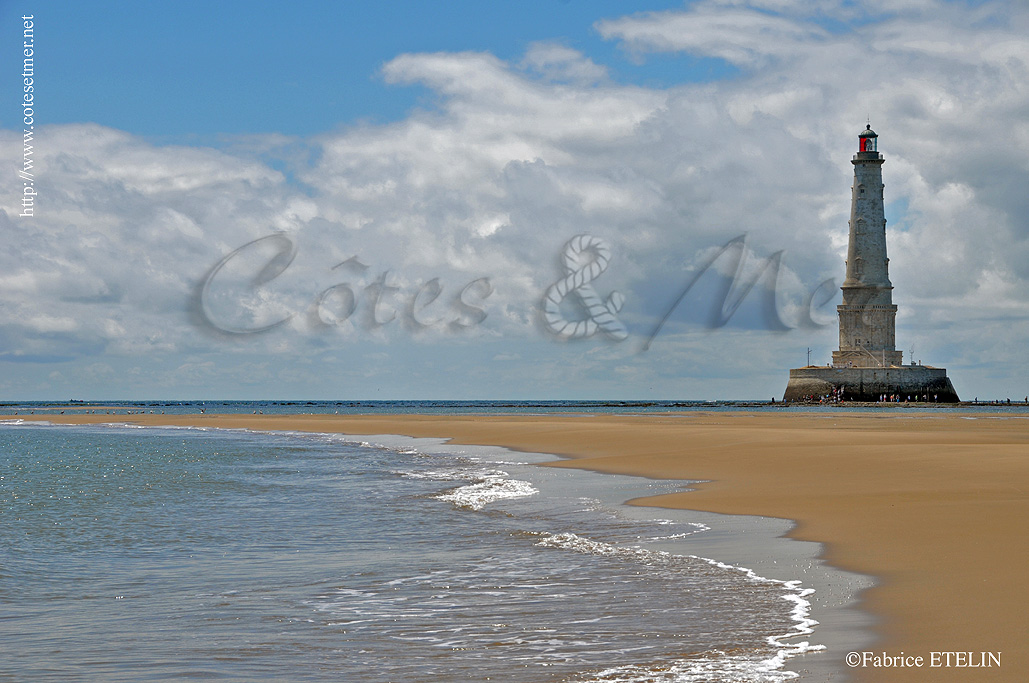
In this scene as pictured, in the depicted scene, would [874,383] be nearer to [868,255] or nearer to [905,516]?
[868,255]

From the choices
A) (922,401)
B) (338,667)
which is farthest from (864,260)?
(338,667)

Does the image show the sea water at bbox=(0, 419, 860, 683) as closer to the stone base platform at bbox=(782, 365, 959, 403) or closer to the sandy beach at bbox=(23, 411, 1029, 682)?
the sandy beach at bbox=(23, 411, 1029, 682)

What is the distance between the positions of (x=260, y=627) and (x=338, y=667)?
1.86 m

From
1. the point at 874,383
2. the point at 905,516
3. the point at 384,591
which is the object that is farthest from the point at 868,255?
the point at 384,591

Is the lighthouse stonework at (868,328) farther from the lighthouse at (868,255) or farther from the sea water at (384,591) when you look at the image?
the sea water at (384,591)

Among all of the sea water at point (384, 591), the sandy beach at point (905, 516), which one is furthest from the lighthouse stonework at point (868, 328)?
the sea water at point (384, 591)

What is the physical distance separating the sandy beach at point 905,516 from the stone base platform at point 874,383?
10497 cm

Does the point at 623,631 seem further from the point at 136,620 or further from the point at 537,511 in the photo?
the point at 537,511

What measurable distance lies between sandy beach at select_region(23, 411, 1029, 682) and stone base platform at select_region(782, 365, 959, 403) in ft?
344

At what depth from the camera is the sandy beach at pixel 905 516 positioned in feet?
27.1

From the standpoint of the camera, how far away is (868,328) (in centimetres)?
13712

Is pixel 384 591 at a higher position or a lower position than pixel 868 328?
lower

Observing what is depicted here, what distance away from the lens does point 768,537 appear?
591 inches

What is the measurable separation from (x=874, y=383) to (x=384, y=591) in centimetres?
13525
